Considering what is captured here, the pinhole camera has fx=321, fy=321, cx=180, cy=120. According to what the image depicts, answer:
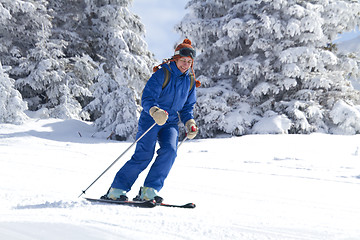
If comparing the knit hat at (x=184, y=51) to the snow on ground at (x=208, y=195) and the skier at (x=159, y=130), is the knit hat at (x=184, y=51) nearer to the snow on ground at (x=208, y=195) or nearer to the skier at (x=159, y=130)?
the skier at (x=159, y=130)

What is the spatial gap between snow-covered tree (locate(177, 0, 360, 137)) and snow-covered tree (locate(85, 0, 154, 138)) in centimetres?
257

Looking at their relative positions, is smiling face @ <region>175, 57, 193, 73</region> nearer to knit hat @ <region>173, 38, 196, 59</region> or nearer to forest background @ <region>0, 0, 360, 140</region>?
knit hat @ <region>173, 38, 196, 59</region>

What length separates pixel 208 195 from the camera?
3.64 metres

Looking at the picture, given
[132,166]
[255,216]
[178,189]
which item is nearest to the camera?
[255,216]

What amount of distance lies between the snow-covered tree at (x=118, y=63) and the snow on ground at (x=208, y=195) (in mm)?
3688

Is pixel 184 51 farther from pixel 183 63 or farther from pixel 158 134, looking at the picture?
pixel 158 134

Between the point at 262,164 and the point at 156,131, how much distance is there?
3508 millimetres

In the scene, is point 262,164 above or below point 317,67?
below

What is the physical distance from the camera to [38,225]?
1932 mm

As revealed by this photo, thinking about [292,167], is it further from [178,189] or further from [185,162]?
[178,189]

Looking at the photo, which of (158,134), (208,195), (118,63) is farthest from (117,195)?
(118,63)

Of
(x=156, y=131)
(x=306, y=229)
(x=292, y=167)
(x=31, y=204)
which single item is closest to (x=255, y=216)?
(x=306, y=229)

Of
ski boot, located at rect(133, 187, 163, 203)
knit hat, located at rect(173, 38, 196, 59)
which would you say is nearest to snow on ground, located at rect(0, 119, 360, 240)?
ski boot, located at rect(133, 187, 163, 203)

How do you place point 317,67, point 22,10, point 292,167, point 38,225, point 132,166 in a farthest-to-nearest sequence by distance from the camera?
1. point 22,10
2. point 317,67
3. point 292,167
4. point 132,166
5. point 38,225
